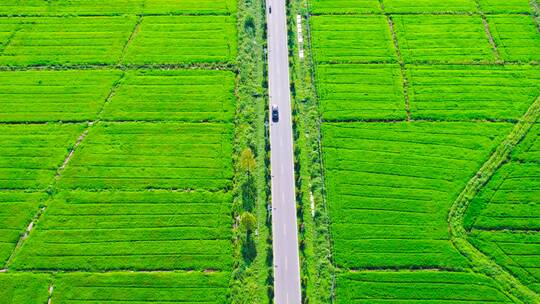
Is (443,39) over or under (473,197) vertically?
over

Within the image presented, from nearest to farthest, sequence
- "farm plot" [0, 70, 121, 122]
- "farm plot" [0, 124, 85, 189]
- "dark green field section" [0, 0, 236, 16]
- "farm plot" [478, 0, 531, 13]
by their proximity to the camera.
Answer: "farm plot" [0, 124, 85, 189], "farm plot" [0, 70, 121, 122], "farm plot" [478, 0, 531, 13], "dark green field section" [0, 0, 236, 16]

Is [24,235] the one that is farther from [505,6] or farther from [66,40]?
[505,6]

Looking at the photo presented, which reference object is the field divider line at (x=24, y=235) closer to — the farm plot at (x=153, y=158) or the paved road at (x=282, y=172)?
the farm plot at (x=153, y=158)

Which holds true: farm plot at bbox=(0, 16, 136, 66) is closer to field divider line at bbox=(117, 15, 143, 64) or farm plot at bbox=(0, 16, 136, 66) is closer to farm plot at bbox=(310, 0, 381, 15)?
field divider line at bbox=(117, 15, 143, 64)

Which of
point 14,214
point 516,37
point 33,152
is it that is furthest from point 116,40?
point 516,37

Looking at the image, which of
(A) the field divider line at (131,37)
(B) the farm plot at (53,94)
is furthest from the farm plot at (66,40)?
(B) the farm plot at (53,94)

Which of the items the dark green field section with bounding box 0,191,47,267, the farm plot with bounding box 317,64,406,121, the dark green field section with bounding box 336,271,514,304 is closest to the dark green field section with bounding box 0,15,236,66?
the farm plot with bounding box 317,64,406,121
